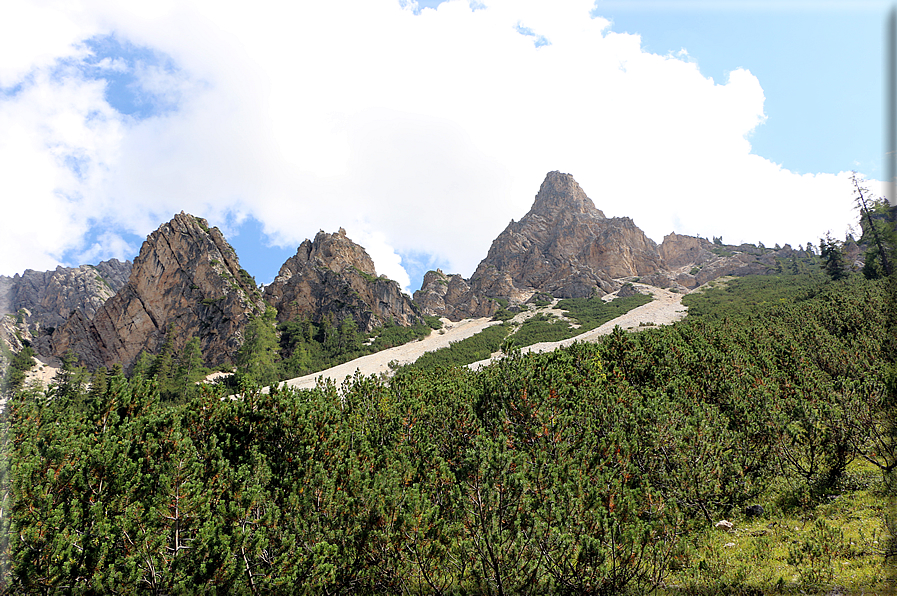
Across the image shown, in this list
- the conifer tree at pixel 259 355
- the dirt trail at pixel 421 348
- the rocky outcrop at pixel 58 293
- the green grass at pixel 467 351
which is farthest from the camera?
the rocky outcrop at pixel 58 293

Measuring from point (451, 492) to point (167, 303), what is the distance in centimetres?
7972

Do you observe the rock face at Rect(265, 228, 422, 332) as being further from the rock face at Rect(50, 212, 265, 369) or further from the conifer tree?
the conifer tree

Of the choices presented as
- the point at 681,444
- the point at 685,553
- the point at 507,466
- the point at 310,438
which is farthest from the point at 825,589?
the point at 310,438

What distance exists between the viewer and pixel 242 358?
46906 mm

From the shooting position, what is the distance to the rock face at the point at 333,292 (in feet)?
239

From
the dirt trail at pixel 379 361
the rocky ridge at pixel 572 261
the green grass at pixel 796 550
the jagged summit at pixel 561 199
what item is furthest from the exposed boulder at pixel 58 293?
the green grass at pixel 796 550

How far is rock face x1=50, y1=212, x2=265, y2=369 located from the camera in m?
65.1

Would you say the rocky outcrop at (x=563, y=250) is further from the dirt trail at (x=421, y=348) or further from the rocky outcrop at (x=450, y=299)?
the dirt trail at (x=421, y=348)

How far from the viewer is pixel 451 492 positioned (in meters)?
6.52

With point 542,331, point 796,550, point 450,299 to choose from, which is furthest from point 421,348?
point 796,550

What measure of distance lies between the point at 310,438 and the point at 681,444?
8.32m

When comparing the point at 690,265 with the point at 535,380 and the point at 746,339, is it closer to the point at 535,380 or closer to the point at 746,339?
the point at 746,339

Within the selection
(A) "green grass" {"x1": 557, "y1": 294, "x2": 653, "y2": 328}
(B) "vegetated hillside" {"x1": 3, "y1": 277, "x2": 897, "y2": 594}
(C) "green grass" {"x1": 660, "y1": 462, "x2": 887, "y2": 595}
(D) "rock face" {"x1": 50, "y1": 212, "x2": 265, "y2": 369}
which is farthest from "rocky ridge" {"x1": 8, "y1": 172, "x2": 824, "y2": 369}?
(C) "green grass" {"x1": 660, "y1": 462, "x2": 887, "y2": 595}

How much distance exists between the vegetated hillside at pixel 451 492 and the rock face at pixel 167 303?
62.5 m
